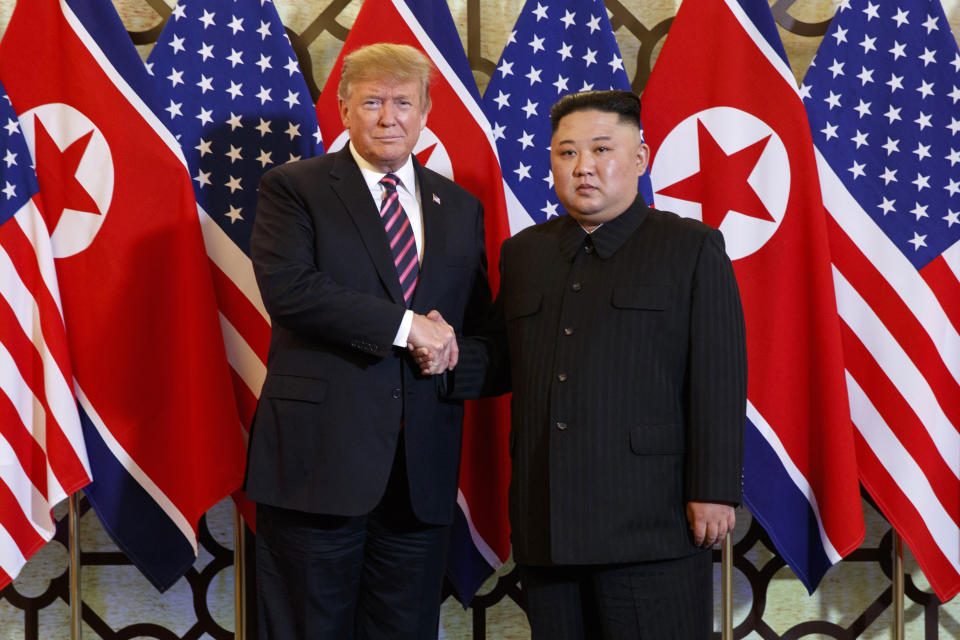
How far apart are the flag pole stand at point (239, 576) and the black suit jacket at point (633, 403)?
105 centimetres

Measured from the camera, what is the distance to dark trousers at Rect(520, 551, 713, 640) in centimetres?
163

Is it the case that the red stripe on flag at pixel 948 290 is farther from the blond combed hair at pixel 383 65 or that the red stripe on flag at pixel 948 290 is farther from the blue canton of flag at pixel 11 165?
the blue canton of flag at pixel 11 165

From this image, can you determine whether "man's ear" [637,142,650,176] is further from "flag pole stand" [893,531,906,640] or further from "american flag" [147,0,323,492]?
"flag pole stand" [893,531,906,640]

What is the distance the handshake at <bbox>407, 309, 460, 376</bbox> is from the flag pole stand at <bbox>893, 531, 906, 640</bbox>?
1502 mm

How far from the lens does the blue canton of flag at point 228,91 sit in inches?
93.4

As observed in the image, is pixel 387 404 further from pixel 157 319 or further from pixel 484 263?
pixel 157 319

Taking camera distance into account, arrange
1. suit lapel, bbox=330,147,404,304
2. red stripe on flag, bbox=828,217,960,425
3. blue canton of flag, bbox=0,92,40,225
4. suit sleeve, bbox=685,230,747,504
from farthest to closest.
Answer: red stripe on flag, bbox=828,217,960,425, blue canton of flag, bbox=0,92,40,225, suit lapel, bbox=330,147,404,304, suit sleeve, bbox=685,230,747,504

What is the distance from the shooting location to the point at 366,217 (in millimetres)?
1854

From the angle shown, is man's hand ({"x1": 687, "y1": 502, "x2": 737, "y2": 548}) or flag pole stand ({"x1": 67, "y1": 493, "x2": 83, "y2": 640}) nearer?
man's hand ({"x1": 687, "y1": 502, "x2": 737, "y2": 548})

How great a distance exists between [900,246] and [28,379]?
7.62 feet

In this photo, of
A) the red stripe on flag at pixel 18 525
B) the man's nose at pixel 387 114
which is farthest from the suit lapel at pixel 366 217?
the red stripe on flag at pixel 18 525

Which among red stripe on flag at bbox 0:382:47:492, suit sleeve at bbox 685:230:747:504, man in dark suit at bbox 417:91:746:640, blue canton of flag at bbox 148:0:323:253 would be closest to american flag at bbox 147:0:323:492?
blue canton of flag at bbox 148:0:323:253

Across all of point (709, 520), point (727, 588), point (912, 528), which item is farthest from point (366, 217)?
point (912, 528)

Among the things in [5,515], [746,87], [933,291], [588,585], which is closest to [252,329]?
[5,515]
